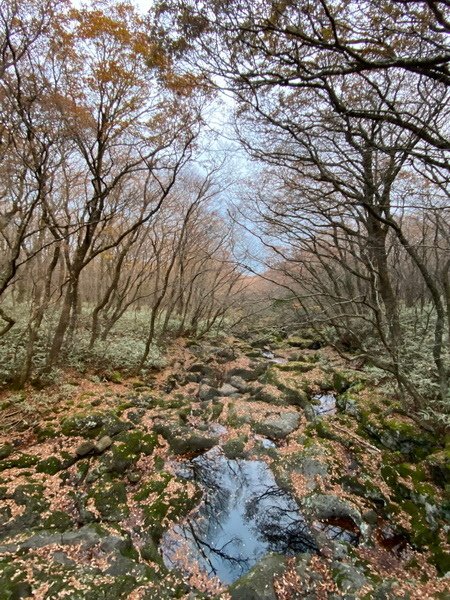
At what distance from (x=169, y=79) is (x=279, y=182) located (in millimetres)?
3808

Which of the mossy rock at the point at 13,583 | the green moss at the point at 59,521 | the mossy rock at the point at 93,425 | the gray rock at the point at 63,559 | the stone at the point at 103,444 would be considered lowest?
the green moss at the point at 59,521

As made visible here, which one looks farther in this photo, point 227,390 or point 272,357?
point 272,357

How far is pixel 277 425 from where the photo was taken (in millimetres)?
6430

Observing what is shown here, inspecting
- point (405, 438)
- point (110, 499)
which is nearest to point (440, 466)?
point (405, 438)

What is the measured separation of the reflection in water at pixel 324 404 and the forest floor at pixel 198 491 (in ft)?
0.31

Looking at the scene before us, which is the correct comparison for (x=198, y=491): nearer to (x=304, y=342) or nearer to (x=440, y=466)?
(x=440, y=466)

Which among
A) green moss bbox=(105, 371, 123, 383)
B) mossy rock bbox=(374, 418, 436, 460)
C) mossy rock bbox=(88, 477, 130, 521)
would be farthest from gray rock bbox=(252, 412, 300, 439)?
green moss bbox=(105, 371, 123, 383)

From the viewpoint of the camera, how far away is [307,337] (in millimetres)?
16328

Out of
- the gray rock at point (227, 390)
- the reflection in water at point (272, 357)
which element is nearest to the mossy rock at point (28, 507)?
the gray rock at point (227, 390)

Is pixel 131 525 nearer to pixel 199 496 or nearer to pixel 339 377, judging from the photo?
pixel 199 496

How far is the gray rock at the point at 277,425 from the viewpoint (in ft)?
20.5

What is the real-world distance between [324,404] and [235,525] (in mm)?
4419

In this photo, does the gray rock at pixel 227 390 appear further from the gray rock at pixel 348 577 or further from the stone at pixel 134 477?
the gray rock at pixel 348 577

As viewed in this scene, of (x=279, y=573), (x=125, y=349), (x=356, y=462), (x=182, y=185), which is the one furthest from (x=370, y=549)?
(x=182, y=185)
